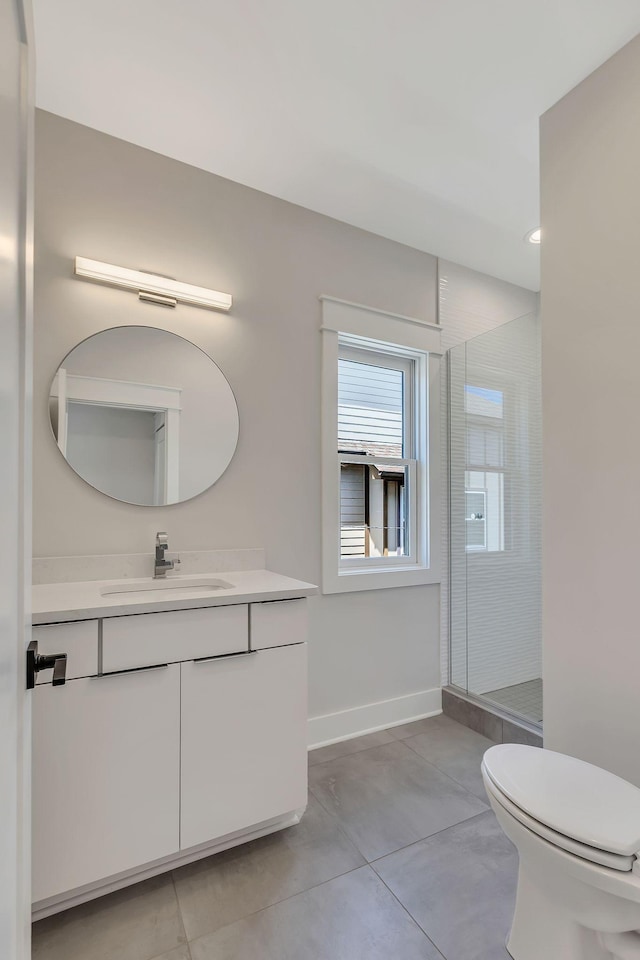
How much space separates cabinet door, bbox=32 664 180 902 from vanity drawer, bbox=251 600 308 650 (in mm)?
276

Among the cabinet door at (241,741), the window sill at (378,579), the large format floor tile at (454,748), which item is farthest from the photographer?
the window sill at (378,579)

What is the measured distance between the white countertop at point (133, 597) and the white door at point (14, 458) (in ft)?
1.75

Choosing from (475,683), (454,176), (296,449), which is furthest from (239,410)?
(475,683)

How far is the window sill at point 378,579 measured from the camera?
2.34 metres

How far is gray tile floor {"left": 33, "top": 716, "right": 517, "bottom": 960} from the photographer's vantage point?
124 cm

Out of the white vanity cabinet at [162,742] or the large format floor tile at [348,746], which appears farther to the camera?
the large format floor tile at [348,746]

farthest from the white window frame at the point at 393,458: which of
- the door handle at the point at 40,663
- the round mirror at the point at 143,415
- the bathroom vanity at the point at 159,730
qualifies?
the door handle at the point at 40,663

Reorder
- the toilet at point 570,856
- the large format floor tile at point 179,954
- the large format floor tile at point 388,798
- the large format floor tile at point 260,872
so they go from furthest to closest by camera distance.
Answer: the large format floor tile at point 388,798 → the large format floor tile at point 260,872 → the large format floor tile at point 179,954 → the toilet at point 570,856

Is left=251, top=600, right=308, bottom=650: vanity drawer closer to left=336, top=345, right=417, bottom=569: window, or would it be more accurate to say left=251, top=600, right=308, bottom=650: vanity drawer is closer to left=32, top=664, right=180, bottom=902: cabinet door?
left=32, top=664, right=180, bottom=902: cabinet door

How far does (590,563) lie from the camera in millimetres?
1569

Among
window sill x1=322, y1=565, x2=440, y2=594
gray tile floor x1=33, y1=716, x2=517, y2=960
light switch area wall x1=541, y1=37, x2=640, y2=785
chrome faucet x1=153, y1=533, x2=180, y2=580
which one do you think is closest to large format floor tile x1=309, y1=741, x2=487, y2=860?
gray tile floor x1=33, y1=716, x2=517, y2=960

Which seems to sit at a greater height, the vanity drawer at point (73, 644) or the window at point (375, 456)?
the window at point (375, 456)

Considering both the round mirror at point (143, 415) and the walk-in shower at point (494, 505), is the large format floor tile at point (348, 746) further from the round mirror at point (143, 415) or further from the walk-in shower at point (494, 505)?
the round mirror at point (143, 415)

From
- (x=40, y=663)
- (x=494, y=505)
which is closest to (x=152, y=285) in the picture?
(x=40, y=663)
